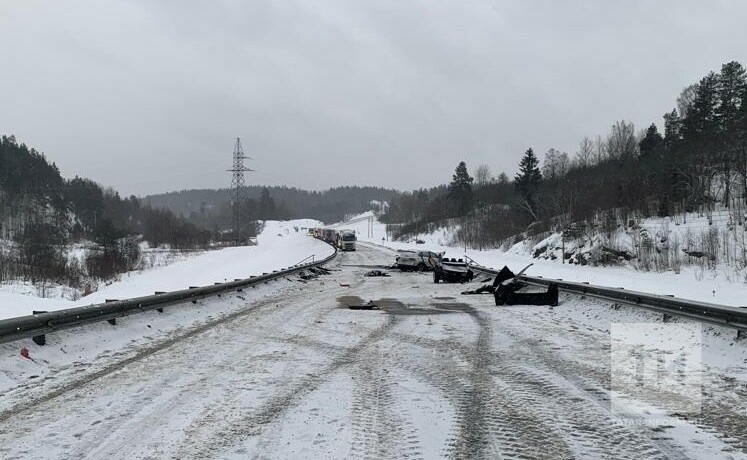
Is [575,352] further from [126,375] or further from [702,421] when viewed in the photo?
[126,375]

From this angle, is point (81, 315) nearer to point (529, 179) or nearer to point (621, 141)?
point (529, 179)

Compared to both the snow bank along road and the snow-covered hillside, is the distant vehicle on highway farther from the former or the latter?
the snow bank along road

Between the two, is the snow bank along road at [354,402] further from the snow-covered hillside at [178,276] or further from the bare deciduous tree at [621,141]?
the bare deciduous tree at [621,141]

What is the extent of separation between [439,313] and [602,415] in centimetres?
937

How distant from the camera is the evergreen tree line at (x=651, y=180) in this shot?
185 feet

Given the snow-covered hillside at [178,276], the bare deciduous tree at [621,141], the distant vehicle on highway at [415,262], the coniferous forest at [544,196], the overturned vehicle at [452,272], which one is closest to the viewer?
the snow-covered hillside at [178,276]

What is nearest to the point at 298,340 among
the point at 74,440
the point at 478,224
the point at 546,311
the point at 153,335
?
the point at 153,335

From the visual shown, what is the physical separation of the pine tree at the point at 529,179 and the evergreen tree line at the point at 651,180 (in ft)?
0.55

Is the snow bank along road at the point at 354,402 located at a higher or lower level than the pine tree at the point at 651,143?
lower

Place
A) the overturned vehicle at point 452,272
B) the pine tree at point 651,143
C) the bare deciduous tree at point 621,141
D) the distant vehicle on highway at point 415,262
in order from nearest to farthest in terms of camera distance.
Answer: the overturned vehicle at point 452,272
the distant vehicle on highway at point 415,262
the pine tree at point 651,143
the bare deciduous tree at point 621,141

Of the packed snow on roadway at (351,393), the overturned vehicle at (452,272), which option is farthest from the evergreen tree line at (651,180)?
the packed snow on roadway at (351,393)

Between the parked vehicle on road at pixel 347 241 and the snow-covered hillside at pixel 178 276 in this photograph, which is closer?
the snow-covered hillside at pixel 178 276

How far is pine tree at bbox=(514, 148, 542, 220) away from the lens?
308ft

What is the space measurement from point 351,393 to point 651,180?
64.9 metres
